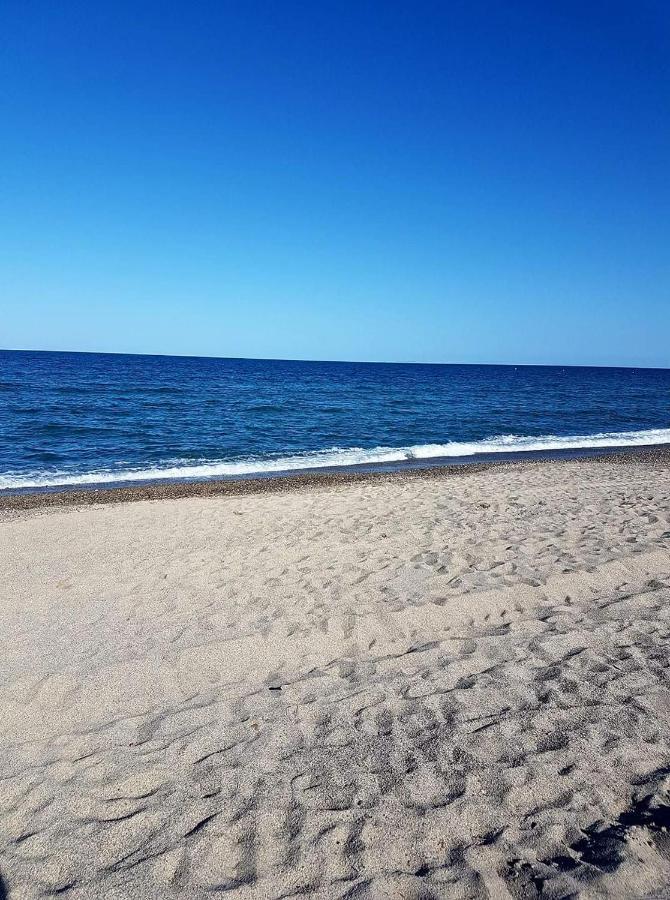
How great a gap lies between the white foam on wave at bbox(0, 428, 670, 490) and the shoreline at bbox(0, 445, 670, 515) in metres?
0.76

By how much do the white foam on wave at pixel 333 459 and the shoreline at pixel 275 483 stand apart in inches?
29.9

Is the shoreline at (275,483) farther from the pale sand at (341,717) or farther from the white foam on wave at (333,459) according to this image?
the pale sand at (341,717)

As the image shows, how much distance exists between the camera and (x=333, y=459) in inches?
698

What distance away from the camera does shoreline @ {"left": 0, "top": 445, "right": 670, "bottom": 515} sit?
38.9ft

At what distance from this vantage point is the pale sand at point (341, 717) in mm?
2709

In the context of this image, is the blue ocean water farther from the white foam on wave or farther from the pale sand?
the pale sand

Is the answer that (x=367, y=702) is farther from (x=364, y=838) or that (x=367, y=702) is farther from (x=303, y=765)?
(x=364, y=838)

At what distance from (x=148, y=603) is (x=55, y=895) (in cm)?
350

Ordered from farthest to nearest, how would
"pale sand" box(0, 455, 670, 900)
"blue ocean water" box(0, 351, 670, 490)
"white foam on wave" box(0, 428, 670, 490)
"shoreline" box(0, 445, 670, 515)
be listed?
"blue ocean water" box(0, 351, 670, 490), "white foam on wave" box(0, 428, 670, 490), "shoreline" box(0, 445, 670, 515), "pale sand" box(0, 455, 670, 900)

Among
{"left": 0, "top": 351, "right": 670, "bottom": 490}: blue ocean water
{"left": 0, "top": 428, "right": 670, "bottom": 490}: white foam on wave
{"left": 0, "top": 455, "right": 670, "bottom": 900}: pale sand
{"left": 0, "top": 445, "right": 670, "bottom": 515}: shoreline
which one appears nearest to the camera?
{"left": 0, "top": 455, "right": 670, "bottom": 900}: pale sand

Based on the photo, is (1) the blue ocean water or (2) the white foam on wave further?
(1) the blue ocean water

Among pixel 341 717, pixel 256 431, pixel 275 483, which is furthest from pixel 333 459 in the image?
pixel 341 717

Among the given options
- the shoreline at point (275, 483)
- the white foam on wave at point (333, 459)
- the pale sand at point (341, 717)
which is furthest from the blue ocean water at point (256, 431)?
the pale sand at point (341, 717)

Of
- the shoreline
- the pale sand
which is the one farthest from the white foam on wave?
the pale sand
